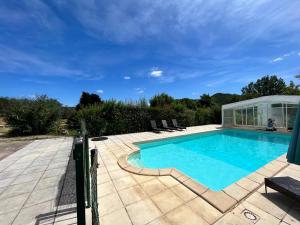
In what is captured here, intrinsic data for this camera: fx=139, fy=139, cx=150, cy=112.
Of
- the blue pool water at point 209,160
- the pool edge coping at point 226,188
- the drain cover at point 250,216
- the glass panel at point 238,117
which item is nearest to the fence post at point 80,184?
the pool edge coping at point 226,188

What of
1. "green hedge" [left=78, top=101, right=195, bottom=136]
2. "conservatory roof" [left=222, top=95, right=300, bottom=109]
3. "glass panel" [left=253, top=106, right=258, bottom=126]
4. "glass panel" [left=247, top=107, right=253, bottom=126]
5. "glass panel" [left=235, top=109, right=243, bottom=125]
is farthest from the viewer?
"glass panel" [left=235, top=109, right=243, bottom=125]

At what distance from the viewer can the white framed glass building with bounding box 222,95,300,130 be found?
11.4 meters

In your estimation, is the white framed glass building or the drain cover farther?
the white framed glass building

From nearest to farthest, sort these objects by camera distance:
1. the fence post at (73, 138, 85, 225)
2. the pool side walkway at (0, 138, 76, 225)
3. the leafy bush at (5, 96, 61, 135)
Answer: the fence post at (73, 138, 85, 225)
the pool side walkway at (0, 138, 76, 225)
the leafy bush at (5, 96, 61, 135)

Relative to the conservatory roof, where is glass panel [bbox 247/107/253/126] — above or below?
below

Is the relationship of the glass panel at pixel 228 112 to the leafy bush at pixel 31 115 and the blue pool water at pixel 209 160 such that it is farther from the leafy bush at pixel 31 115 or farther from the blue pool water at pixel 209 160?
the leafy bush at pixel 31 115

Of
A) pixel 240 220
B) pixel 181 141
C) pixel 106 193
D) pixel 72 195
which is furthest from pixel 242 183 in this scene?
pixel 181 141

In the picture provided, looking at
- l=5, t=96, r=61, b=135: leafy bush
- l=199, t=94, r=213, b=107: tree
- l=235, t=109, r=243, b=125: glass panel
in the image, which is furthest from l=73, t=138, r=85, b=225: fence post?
l=199, t=94, r=213, b=107: tree

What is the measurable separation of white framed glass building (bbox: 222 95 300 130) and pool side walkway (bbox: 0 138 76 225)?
1497cm

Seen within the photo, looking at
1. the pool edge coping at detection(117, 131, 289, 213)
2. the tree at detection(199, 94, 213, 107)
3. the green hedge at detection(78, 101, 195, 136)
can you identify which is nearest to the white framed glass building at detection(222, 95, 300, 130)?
the green hedge at detection(78, 101, 195, 136)

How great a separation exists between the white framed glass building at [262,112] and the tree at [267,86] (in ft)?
99.6

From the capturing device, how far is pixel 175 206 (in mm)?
2557

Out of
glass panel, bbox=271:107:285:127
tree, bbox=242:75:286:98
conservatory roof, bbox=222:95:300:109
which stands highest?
tree, bbox=242:75:286:98

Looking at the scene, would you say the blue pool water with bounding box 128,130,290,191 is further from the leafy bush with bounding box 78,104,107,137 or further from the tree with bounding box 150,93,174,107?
the tree with bounding box 150,93,174,107
